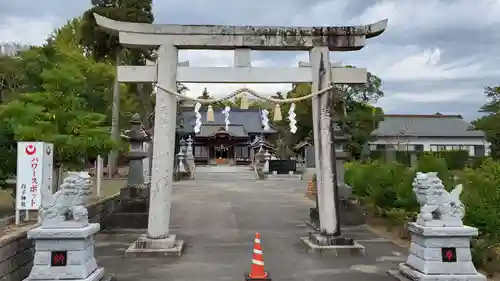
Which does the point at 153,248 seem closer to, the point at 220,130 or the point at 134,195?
the point at 134,195

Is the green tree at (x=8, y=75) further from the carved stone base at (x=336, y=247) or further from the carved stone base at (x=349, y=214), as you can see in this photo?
the carved stone base at (x=336, y=247)

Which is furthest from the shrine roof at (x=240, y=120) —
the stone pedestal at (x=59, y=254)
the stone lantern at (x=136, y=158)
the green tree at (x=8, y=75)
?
the stone pedestal at (x=59, y=254)

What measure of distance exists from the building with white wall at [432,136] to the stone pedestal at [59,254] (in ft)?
167

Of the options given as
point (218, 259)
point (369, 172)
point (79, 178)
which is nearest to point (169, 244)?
point (218, 259)

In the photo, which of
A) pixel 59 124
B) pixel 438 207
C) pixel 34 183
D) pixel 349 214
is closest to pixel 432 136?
pixel 349 214

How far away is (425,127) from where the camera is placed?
205 ft

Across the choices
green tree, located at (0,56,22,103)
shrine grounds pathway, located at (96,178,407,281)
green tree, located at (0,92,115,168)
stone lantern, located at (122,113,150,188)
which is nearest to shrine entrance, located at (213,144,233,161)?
green tree, located at (0,56,22,103)

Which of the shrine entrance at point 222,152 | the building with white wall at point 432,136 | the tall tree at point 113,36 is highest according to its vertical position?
the tall tree at point 113,36

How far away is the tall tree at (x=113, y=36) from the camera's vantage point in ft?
107

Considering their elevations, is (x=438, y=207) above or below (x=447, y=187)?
below

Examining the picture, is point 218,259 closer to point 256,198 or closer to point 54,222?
point 54,222

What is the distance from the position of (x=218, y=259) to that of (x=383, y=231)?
6.26 m

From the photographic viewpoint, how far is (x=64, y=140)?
505 inches

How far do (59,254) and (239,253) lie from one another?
4626mm
